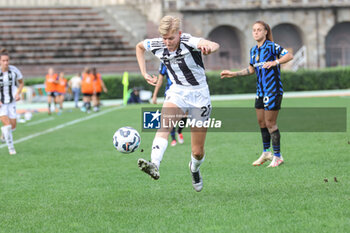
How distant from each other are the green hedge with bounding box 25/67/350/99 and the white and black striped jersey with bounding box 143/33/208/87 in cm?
2916

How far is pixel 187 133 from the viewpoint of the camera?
16484 millimetres

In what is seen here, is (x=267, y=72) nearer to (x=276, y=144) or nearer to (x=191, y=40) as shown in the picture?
(x=276, y=144)

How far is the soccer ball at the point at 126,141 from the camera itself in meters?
7.63

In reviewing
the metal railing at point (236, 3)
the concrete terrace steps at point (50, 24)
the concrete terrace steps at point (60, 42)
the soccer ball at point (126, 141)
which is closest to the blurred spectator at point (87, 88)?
the concrete terrace steps at point (60, 42)

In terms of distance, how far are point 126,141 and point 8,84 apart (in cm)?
581

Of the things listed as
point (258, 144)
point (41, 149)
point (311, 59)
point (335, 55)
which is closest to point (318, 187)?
point (258, 144)

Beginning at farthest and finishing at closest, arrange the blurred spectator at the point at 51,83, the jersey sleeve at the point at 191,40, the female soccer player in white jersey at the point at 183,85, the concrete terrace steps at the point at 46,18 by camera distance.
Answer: the concrete terrace steps at the point at 46,18 → the blurred spectator at the point at 51,83 → the female soccer player in white jersey at the point at 183,85 → the jersey sleeve at the point at 191,40

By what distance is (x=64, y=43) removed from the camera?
42.2 meters

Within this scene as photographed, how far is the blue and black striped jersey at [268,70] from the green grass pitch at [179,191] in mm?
1207

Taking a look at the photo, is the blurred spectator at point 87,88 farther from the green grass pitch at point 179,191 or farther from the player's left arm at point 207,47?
the player's left arm at point 207,47

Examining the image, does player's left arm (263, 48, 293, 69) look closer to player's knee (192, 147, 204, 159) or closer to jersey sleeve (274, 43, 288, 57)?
jersey sleeve (274, 43, 288, 57)

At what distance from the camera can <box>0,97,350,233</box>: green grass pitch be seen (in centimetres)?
587

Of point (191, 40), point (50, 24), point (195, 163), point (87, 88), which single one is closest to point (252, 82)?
point (87, 88)

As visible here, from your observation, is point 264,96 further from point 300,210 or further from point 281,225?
point 281,225
